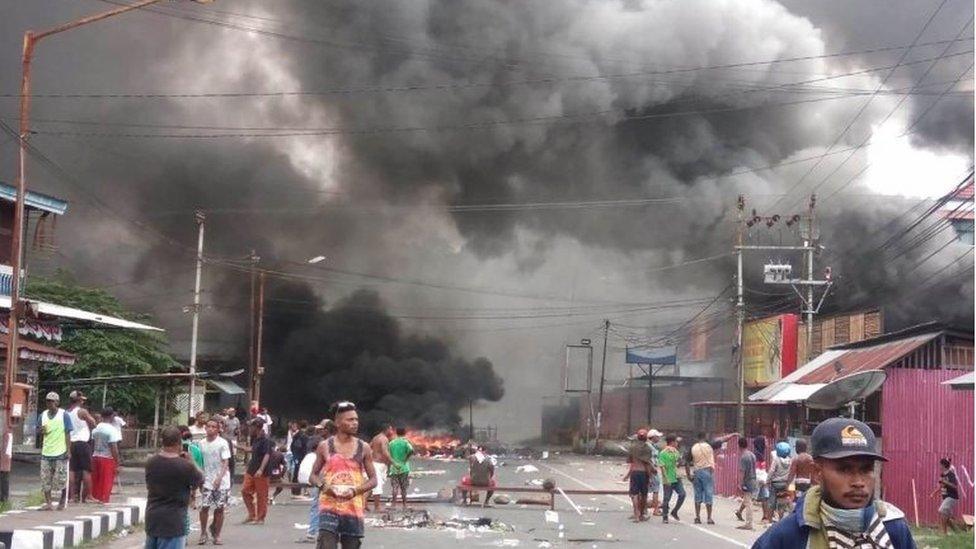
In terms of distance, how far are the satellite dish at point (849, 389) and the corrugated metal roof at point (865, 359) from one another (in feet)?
5.58

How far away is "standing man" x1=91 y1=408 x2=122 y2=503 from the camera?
1519cm

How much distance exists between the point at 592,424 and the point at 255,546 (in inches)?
1579

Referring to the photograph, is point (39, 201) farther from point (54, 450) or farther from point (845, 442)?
point (845, 442)

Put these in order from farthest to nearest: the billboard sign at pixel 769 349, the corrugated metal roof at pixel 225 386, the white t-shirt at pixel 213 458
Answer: the billboard sign at pixel 769 349, the corrugated metal roof at pixel 225 386, the white t-shirt at pixel 213 458

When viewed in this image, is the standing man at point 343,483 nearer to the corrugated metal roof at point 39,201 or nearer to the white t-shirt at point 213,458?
the white t-shirt at point 213,458

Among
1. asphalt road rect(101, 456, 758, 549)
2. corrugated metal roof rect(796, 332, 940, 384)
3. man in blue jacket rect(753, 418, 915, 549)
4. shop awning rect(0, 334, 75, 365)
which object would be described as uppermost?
corrugated metal roof rect(796, 332, 940, 384)

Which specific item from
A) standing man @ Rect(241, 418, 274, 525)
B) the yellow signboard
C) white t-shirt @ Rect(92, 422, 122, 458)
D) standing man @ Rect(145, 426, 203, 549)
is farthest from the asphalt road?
the yellow signboard

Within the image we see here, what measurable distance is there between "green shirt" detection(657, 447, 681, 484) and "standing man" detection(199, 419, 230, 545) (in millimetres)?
7287

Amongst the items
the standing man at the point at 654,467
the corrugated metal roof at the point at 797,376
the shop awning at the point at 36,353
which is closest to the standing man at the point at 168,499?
the standing man at the point at 654,467

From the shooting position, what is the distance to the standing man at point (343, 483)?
7.85 m

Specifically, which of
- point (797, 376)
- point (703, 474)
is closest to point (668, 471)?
point (703, 474)

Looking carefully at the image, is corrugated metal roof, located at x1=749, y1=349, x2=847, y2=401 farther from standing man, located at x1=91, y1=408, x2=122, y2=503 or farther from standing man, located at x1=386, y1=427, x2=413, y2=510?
standing man, located at x1=91, y1=408, x2=122, y2=503

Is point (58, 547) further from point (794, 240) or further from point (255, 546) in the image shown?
point (794, 240)

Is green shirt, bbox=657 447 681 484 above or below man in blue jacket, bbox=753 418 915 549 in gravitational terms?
below
